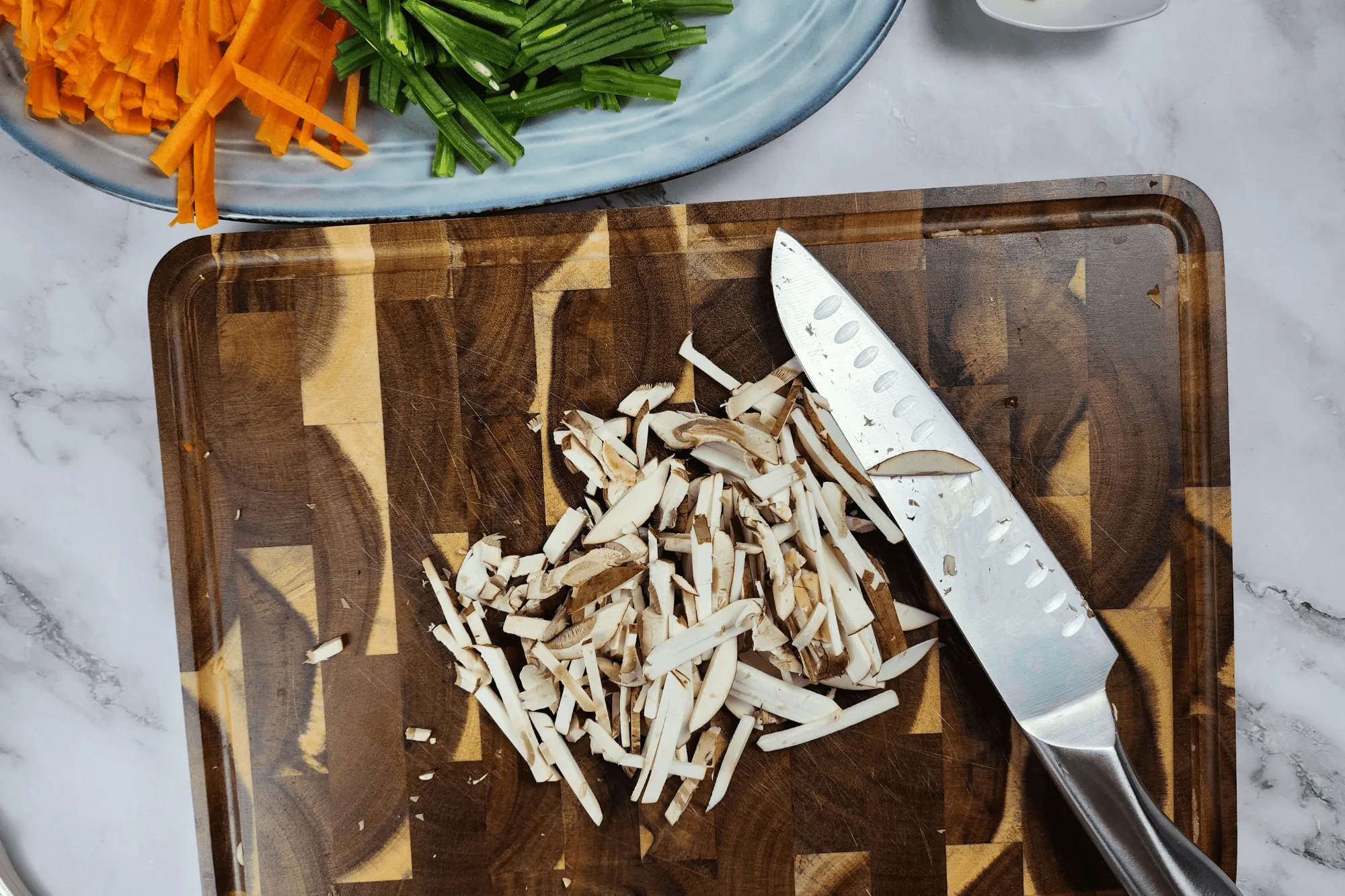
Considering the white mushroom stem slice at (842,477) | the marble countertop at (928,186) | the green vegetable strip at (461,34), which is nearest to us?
the green vegetable strip at (461,34)

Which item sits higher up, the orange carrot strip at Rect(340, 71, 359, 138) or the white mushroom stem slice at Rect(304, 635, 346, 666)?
the orange carrot strip at Rect(340, 71, 359, 138)

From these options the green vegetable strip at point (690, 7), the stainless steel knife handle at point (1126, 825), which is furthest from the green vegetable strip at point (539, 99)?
the stainless steel knife handle at point (1126, 825)

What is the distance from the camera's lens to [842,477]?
957 mm

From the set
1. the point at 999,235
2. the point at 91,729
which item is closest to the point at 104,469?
the point at 91,729

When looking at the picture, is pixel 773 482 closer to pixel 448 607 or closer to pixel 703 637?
pixel 703 637

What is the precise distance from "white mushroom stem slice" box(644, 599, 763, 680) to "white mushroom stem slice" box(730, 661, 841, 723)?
0.06m

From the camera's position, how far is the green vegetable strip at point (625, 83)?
0.92m

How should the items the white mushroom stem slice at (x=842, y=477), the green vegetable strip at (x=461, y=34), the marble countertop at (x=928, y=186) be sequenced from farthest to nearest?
the marble countertop at (x=928, y=186)
the white mushroom stem slice at (x=842, y=477)
the green vegetable strip at (x=461, y=34)

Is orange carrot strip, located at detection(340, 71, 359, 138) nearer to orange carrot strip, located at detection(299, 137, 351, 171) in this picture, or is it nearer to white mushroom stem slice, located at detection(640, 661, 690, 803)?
orange carrot strip, located at detection(299, 137, 351, 171)

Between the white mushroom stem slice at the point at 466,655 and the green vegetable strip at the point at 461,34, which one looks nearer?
the green vegetable strip at the point at 461,34

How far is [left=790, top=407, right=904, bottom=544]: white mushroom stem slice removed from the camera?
955 mm

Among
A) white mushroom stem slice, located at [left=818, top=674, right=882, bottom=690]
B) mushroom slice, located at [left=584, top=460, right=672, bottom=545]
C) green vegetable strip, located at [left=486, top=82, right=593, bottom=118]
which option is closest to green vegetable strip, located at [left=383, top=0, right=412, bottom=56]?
green vegetable strip, located at [left=486, top=82, right=593, bottom=118]

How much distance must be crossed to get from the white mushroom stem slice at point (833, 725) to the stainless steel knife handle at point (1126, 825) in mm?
170

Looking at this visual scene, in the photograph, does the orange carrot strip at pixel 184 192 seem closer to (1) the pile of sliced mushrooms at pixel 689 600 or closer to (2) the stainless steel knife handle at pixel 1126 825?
(1) the pile of sliced mushrooms at pixel 689 600
